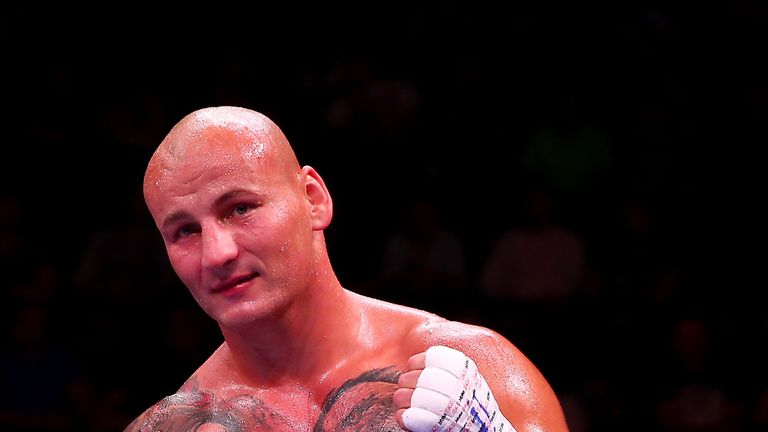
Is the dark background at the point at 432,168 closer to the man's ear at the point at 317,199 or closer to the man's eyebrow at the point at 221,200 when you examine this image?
the man's ear at the point at 317,199

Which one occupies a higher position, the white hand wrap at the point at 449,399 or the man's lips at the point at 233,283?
the man's lips at the point at 233,283

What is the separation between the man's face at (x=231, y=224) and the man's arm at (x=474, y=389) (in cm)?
39

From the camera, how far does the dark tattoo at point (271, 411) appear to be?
2678 mm

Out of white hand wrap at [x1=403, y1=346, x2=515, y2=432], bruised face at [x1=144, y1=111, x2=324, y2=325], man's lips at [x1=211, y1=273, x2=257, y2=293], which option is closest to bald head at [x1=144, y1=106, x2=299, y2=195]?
bruised face at [x1=144, y1=111, x2=324, y2=325]

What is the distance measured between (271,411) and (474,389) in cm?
56

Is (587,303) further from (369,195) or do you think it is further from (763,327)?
(369,195)

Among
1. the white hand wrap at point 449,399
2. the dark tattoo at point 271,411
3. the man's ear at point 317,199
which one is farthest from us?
the man's ear at point 317,199

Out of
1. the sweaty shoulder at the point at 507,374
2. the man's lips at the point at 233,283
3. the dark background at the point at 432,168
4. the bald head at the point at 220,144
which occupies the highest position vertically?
the bald head at the point at 220,144

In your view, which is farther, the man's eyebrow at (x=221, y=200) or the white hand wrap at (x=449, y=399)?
the man's eyebrow at (x=221, y=200)

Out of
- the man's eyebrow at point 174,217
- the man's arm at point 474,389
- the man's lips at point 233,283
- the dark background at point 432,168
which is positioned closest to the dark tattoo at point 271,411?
the man's arm at point 474,389

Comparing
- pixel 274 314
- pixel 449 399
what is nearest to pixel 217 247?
pixel 274 314

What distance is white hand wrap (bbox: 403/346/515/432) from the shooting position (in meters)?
2.42

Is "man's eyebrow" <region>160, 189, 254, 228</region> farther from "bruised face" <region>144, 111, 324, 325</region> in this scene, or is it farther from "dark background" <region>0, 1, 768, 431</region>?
"dark background" <region>0, 1, 768, 431</region>

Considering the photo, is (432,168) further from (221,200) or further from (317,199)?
(221,200)
